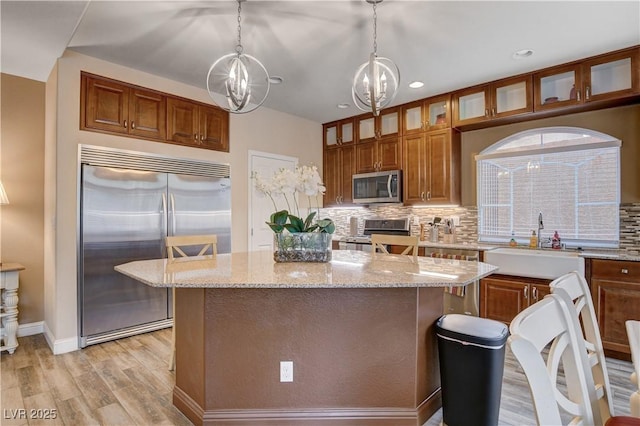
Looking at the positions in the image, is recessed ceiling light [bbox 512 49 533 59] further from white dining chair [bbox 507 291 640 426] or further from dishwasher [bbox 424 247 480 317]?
white dining chair [bbox 507 291 640 426]

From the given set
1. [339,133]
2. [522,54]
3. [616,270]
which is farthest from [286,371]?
[339,133]

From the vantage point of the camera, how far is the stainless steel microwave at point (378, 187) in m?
4.55

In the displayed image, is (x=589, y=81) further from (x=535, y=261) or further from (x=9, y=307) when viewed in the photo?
(x=9, y=307)

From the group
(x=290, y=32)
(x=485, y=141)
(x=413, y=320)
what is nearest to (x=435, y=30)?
(x=290, y=32)

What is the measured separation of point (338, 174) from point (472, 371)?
3804 mm

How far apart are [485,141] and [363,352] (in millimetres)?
3224

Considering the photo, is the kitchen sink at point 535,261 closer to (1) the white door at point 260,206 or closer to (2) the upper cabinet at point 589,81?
(2) the upper cabinet at point 589,81

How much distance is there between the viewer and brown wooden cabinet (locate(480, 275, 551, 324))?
10.7ft

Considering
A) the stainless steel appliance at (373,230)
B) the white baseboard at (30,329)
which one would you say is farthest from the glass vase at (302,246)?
the white baseboard at (30,329)

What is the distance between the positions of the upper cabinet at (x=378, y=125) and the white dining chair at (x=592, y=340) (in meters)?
3.45

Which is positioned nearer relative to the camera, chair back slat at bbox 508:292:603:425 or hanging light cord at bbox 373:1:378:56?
chair back slat at bbox 508:292:603:425

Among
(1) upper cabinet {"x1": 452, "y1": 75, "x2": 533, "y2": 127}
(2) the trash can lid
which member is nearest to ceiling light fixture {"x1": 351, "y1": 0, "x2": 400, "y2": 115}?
(2) the trash can lid

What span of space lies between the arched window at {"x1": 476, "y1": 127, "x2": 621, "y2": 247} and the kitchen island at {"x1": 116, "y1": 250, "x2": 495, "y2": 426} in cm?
230

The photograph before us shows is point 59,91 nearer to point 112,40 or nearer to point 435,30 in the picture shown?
point 112,40
